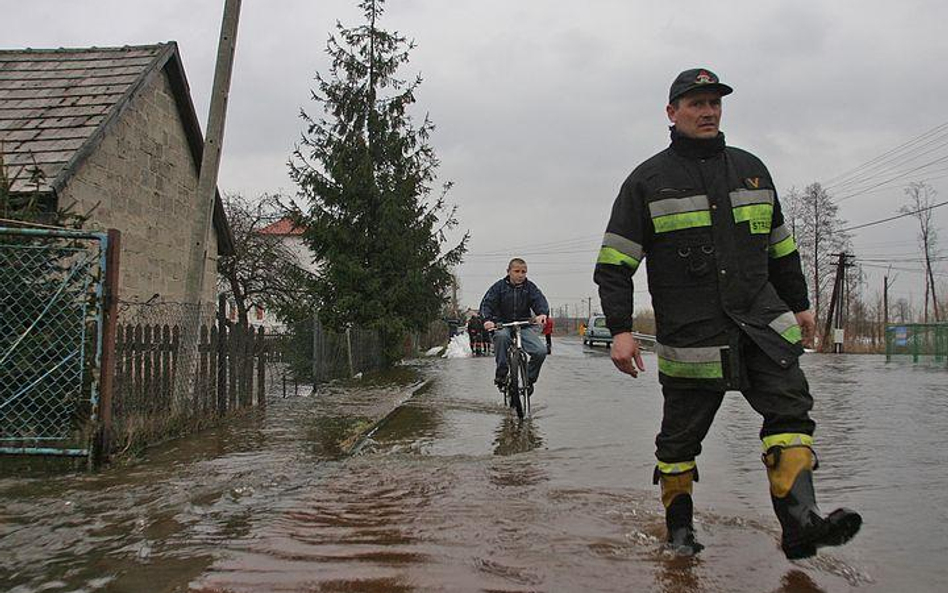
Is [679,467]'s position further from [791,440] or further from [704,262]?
[704,262]

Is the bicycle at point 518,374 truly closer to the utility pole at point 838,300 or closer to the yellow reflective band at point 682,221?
the yellow reflective band at point 682,221

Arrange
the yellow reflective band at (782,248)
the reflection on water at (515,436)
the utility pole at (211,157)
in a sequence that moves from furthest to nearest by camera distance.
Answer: the utility pole at (211,157) < the reflection on water at (515,436) < the yellow reflective band at (782,248)

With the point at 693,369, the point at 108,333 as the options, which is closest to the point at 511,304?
the point at 108,333

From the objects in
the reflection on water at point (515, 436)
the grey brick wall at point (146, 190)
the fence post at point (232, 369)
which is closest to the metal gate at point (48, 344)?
the fence post at point (232, 369)

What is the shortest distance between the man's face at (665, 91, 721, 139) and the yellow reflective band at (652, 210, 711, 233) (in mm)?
382

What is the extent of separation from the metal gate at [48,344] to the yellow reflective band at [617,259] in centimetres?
395

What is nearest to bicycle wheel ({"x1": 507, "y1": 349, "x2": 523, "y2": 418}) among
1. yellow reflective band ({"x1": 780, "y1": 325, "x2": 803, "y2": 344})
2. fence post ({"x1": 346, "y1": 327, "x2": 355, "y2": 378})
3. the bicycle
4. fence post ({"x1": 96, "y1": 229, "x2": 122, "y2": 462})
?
the bicycle

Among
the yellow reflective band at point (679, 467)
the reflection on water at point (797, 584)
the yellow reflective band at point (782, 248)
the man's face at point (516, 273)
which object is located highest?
the man's face at point (516, 273)

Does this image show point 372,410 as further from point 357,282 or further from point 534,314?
point 357,282

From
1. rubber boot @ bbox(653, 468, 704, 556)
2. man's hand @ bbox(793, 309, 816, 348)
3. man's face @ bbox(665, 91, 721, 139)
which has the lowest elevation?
rubber boot @ bbox(653, 468, 704, 556)

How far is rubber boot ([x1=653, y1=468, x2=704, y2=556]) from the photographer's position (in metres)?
3.80

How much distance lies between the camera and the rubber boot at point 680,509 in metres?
3.80

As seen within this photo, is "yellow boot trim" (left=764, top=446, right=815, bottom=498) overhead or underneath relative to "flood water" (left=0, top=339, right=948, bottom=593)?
A: overhead

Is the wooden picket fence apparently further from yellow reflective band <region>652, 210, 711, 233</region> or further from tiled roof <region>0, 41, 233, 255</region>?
yellow reflective band <region>652, 210, 711, 233</region>
